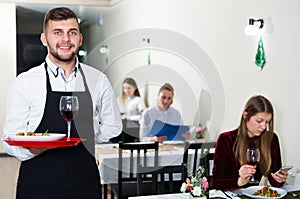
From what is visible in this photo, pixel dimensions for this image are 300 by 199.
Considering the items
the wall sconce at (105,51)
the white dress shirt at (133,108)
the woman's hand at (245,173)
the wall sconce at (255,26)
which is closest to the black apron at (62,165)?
the woman's hand at (245,173)

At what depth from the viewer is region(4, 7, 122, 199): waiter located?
1.95m

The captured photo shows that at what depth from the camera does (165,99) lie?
462 centimetres

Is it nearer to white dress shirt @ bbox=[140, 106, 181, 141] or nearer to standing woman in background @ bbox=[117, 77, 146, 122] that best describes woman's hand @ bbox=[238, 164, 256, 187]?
white dress shirt @ bbox=[140, 106, 181, 141]

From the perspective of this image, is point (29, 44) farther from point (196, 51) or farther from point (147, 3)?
point (196, 51)

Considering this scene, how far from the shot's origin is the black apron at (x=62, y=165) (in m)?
2.02

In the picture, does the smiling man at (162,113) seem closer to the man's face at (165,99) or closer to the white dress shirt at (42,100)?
the man's face at (165,99)

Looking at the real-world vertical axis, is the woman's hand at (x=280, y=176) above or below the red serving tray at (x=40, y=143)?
below

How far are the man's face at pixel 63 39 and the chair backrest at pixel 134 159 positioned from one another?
4.42 feet

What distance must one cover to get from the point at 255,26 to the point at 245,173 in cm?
136

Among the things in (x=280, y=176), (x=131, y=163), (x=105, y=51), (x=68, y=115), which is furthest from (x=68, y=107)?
(x=105, y=51)

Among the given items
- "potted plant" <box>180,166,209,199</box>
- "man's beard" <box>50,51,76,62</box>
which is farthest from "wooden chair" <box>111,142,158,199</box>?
"man's beard" <box>50,51,76,62</box>

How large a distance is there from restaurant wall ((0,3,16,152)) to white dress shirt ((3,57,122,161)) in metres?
3.36

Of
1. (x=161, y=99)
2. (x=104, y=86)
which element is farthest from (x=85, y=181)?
(x=161, y=99)

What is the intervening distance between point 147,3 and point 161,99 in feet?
5.77
